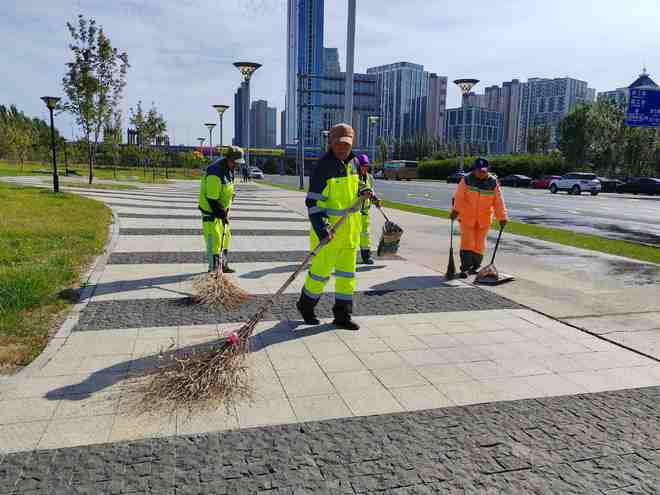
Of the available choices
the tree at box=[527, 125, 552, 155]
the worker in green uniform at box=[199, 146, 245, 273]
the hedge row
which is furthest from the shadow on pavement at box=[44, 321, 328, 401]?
the tree at box=[527, 125, 552, 155]

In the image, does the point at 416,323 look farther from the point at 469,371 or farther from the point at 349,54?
the point at 349,54

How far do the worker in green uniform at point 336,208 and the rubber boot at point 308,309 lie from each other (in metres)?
0.08

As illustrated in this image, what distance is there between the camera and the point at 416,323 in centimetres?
539

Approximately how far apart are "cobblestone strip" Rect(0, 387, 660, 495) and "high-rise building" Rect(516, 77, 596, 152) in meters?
119

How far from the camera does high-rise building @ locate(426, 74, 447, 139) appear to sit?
13262cm

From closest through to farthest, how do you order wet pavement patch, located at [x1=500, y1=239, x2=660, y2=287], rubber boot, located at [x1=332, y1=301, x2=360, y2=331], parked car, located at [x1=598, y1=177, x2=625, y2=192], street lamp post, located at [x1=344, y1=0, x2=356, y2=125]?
rubber boot, located at [x1=332, y1=301, x2=360, y2=331] → wet pavement patch, located at [x1=500, y1=239, x2=660, y2=287] → street lamp post, located at [x1=344, y1=0, x2=356, y2=125] → parked car, located at [x1=598, y1=177, x2=625, y2=192]

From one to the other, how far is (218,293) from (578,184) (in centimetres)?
3724

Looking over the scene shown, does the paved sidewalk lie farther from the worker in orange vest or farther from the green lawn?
the green lawn

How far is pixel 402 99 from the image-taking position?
13638 centimetres

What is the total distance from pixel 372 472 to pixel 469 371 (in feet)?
5.45

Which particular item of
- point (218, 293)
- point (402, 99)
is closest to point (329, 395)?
point (218, 293)

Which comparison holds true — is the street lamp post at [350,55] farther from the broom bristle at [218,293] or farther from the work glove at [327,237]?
the work glove at [327,237]

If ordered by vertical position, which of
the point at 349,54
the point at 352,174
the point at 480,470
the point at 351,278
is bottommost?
the point at 480,470

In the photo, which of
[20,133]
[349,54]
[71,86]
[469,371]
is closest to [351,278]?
[469,371]
